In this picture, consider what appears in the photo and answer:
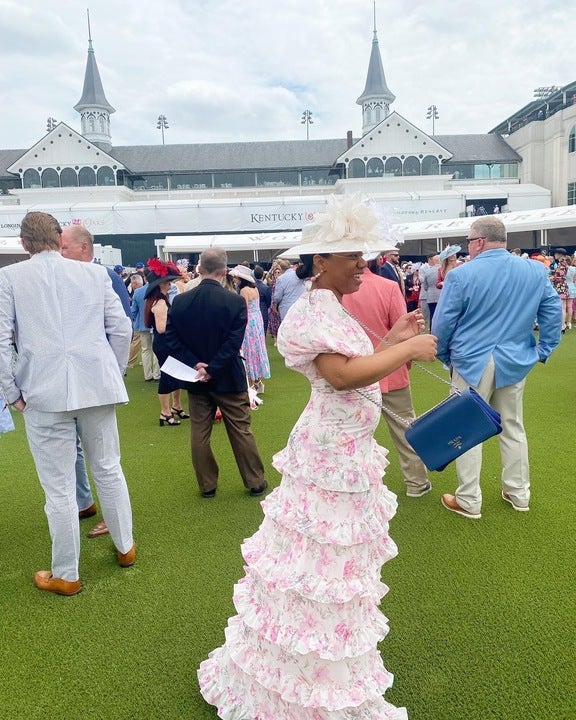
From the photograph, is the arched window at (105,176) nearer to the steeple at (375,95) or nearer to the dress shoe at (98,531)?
the steeple at (375,95)

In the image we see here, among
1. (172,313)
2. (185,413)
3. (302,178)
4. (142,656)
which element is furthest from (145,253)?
(142,656)

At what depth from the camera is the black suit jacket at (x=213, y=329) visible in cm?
422

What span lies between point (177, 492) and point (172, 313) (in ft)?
4.81

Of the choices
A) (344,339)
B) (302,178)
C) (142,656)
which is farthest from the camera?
(302,178)

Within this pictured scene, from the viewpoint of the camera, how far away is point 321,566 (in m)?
1.92

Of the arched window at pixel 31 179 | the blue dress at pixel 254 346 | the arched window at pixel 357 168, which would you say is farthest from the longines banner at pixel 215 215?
the blue dress at pixel 254 346

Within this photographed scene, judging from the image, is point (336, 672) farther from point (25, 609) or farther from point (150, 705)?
point (25, 609)

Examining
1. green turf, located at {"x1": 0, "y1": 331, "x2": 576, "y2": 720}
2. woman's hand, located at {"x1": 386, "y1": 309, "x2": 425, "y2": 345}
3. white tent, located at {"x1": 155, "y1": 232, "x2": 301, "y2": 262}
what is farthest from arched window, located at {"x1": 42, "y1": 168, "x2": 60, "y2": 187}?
woman's hand, located at {"x1": 386, "y1": 309, "x2": 425, "y2": 345}

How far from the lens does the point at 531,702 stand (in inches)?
86.7

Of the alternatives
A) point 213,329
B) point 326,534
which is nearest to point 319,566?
point 326,534

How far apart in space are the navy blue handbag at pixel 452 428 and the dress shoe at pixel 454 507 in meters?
1.73

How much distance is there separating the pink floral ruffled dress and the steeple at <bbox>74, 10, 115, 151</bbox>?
54.8 metres

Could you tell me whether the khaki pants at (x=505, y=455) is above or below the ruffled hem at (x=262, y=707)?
above

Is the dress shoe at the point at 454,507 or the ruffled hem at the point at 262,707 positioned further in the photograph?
the dress shoe at the point at 454,507
